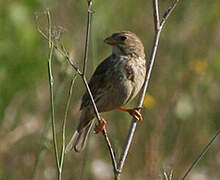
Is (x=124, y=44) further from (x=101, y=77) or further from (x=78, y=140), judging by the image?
(x=78, y=140)

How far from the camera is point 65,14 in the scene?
25.6 ft

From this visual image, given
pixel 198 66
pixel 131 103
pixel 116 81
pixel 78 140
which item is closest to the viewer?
pixel 116 81

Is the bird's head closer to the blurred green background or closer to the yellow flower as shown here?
the blurred green background

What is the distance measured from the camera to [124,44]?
4.97 meters

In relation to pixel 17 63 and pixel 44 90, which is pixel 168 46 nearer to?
pixel 44 90

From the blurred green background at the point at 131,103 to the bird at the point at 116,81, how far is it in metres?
0.17

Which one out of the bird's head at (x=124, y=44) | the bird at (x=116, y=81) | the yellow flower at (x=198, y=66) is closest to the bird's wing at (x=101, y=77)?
the bird at (x=116, y=81)

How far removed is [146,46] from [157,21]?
3.85 m

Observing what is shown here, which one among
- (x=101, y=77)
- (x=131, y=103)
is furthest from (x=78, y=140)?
(x=131, y=103)

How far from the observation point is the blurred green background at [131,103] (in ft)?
17.9

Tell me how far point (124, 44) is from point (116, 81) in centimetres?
37

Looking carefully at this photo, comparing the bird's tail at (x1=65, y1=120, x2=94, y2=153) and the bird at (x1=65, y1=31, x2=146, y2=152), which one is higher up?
the bird at (x1=65, y1=31, x2=146, y2=152)

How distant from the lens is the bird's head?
4953mm

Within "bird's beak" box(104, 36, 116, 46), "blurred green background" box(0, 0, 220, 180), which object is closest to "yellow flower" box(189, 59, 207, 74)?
"blurred green background" box(0, 0, 220, 180)
